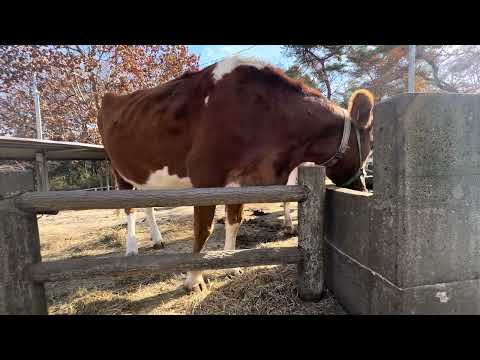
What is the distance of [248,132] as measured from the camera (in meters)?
2.69

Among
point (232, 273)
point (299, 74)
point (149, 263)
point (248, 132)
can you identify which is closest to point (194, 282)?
point (232, 273)

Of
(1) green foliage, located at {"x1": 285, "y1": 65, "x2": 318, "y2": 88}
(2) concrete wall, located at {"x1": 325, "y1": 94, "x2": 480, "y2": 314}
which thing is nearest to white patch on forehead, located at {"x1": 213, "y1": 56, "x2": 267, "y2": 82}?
(2) concrete wall, located at {"x1": 325, "y1": 94, "x2": 480, "y2": 314}

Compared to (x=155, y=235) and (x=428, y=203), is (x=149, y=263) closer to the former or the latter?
(x=428, y=203)

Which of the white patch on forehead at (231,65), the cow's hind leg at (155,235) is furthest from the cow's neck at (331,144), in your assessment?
the cow's hind leg at (155,235)

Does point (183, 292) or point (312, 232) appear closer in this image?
point (312, 232)

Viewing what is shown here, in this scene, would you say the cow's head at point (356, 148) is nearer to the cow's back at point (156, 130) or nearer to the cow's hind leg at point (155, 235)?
the cow's back at point (156, 130)

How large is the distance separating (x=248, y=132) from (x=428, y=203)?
167cm

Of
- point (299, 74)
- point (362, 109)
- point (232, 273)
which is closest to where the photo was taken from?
point (362, 109)

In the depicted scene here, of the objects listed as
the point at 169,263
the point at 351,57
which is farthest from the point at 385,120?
the point at 351,57

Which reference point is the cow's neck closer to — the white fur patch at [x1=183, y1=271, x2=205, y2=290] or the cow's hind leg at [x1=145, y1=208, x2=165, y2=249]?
the white fur patch at [x1=183, y1=271, x2=205, y2=290]

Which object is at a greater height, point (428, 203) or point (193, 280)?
point (428, 203)

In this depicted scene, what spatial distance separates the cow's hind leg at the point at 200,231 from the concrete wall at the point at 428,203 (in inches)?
63.1

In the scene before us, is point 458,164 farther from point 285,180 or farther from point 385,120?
point 285,180

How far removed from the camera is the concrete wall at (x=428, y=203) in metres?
1.49
